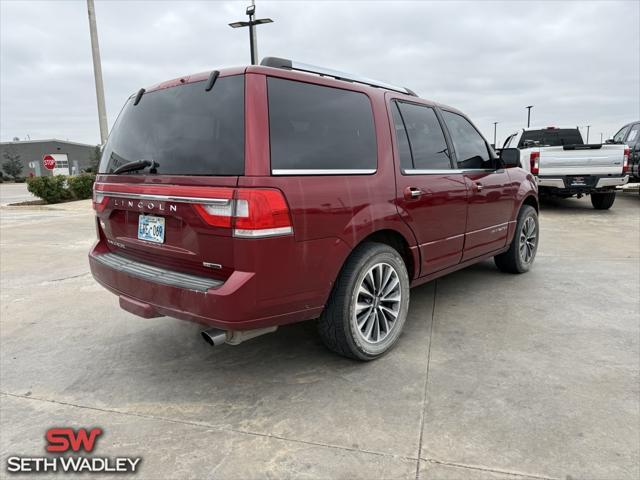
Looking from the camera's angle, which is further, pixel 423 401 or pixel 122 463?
pixel 423 401

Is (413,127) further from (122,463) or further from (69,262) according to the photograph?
(69,262)

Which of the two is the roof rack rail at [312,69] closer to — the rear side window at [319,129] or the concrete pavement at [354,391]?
the rear side window at [319,129]

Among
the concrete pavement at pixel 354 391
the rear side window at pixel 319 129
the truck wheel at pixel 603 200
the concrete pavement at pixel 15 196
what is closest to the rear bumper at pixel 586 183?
the truck wheel at pixel 603 200

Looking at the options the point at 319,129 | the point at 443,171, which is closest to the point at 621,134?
the point at 443,171

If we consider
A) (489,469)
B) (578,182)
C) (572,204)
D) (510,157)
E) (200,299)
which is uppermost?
(510,157)

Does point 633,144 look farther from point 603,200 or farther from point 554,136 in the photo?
point 603,200

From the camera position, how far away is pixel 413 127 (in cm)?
356

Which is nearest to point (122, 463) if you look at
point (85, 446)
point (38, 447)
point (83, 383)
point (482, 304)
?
point (85, 446)

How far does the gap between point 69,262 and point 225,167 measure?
4889 millimetres

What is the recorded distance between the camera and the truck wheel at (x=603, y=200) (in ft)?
35.2

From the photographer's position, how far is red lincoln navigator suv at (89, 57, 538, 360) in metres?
2.40

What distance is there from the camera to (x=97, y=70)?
1470 centimetres

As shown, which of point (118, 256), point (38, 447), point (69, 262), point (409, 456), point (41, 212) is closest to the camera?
point (409, 456)

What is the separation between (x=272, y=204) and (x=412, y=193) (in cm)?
131
